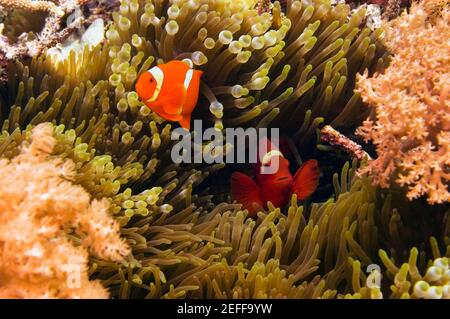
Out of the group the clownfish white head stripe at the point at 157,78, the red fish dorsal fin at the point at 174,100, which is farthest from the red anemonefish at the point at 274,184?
the clownfish white head stripe at the point at 157,78

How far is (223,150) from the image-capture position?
2375 mm

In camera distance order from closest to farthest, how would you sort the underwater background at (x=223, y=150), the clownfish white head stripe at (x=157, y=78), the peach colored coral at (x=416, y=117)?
the underwater background at (x=223, y=150), the peach colored coral at (x=416, y=117), the clownfish white head stripe at (x=157, y=78)

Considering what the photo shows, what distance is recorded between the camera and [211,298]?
190cm

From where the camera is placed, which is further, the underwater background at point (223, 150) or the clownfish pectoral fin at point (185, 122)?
the clownfish pectoral fin at point (185, 122)

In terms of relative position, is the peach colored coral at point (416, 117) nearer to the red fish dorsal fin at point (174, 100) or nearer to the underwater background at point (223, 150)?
the underwater background at point (223, 150)

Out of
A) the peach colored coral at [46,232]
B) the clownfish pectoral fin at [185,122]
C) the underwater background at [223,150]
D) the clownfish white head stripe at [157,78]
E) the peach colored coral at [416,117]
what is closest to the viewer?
the peach colored coral at [46,232]

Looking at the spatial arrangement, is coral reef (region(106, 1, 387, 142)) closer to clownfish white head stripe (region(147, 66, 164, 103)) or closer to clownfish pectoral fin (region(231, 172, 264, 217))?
clownfish white head stripe (region(147, 66, 164, 103))

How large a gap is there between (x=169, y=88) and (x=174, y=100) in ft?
0.19

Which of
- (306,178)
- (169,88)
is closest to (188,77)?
(169,88)

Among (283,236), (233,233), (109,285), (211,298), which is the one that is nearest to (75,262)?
(109,285)

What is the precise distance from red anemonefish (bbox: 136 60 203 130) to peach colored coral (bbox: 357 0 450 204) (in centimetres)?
78

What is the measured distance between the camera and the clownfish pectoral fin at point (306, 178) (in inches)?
93.4

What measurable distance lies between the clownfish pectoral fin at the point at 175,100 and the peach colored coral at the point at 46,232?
0.60m
